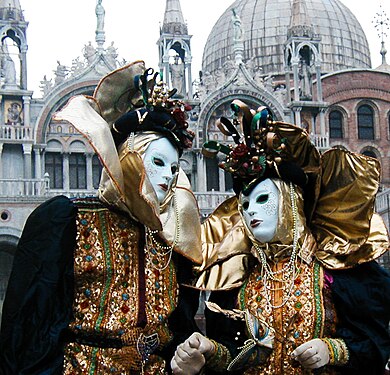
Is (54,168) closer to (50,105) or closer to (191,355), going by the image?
(50,105)

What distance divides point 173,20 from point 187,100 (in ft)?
7.66

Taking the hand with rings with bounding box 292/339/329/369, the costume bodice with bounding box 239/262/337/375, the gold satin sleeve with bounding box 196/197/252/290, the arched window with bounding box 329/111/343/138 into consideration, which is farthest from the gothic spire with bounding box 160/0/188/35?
the hand with rings with bounding box 292/339/329/369

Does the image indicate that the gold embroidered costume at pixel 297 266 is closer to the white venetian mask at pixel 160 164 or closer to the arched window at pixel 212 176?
the white venetian mask at pixel 160 164

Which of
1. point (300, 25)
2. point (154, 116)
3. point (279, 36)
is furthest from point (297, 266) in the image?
point (279, 36)

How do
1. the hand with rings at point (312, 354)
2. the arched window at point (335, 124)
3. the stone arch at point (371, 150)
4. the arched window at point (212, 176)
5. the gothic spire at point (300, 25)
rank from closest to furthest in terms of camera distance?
the hand with rings at point (312, 354)
the arched window at point (212, 176)
the gothic spire at point (300, 25)
the arched window at point (335, 124)
the stone arch at point (371, 150)

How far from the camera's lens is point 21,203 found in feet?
62.7

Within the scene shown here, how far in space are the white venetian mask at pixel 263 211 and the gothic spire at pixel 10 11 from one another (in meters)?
18.1

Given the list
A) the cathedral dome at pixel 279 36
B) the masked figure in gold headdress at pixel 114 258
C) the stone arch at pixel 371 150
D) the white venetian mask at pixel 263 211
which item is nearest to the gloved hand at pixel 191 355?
the masked figure in gold headdress at pixel 114 258

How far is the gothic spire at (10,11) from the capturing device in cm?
2138

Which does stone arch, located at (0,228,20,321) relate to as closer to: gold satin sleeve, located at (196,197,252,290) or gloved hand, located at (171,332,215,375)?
gold satin sleeve, located at (196,197,252,290)

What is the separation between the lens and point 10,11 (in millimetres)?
21453

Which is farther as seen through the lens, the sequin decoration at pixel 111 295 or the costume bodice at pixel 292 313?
the costume bodice at pixel 292 313

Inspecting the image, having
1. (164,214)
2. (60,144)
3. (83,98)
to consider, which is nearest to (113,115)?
(83,98)

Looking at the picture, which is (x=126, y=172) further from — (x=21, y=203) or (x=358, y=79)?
(x=358, y=79)
